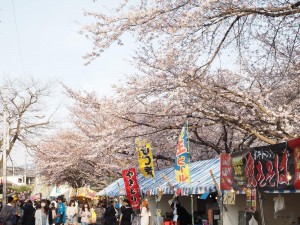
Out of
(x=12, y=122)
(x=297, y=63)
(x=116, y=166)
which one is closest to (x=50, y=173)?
(x=12, y=122)

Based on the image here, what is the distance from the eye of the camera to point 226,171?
1070cm

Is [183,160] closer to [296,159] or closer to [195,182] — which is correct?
[195,182]

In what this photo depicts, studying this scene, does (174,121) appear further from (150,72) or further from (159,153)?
(159,153)

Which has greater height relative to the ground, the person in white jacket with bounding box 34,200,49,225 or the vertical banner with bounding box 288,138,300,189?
the vertical banner with bounding box 288,138,300,189

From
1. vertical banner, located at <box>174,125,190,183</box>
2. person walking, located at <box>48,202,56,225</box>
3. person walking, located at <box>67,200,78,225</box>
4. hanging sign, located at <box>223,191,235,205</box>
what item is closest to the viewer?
hanging sign, located at <box>223,191,235,205</box>

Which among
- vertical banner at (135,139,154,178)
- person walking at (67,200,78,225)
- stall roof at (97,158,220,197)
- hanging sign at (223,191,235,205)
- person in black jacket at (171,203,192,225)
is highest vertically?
vertical banner at (135,139,154,178)

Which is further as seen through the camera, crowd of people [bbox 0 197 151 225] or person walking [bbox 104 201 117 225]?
person walking [bbox 104 201 117 225]

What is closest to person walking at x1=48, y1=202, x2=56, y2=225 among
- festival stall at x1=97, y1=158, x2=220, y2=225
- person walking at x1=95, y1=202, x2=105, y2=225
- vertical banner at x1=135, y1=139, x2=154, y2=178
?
person walking at x1=95, y1=202, x2=105, y2=225

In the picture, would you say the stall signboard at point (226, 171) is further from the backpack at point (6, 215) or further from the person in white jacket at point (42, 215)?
the person in white jacket at point (42, 215)

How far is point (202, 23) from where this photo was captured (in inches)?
340

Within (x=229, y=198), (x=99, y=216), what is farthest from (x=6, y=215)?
(x=229, y=198)

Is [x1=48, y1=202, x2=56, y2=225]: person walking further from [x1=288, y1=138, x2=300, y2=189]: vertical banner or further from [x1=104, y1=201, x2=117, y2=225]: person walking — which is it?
[x1=288, y1=138, x2=300, y2=189]: vertical banner

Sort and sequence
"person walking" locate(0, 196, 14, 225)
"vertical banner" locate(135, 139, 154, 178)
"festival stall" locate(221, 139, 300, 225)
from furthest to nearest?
1. "vertical banner" locate(135, 139, 154, 178)
2. "person walking" locate(0, 196, 14, 225)
3. "festival stall" locate(221, 139, 300, 225)

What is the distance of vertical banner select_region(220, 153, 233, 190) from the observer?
10560 mm
